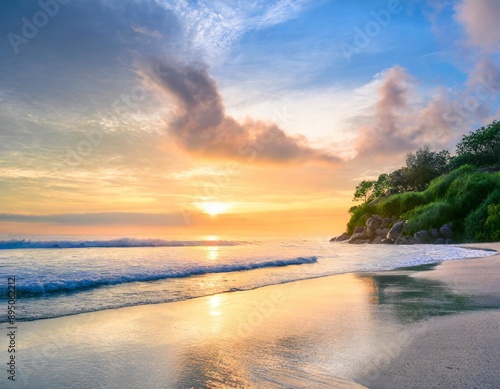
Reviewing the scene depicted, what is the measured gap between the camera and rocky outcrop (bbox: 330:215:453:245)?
38.4 metres

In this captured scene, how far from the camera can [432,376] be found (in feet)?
10.6

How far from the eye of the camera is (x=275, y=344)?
458cm

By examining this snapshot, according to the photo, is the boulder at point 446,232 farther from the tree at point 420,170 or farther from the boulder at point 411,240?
the tree at point 420,170

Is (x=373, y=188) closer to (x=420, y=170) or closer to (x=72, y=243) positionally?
(x=420, y=170)

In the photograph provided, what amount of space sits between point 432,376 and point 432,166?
222 ft

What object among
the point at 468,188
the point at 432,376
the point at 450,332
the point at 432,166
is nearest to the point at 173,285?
the point at 450,332

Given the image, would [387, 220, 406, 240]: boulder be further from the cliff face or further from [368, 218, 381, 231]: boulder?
[368, 218, 381, 231]: boulder

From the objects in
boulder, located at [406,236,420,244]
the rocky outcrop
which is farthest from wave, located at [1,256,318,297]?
the rocky outcrop

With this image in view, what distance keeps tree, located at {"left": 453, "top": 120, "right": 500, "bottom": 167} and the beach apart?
64601 millimetres

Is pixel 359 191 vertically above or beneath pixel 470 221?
above

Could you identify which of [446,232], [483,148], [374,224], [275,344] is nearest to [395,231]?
[446,232]

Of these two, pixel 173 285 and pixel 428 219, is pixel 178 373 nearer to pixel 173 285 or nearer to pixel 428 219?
pixel 173 285

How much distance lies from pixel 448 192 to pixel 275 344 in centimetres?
4479

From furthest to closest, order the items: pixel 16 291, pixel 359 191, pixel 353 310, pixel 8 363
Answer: pixel 359 191
pixel 16 291
pixel 353 310
pixel 8 363
